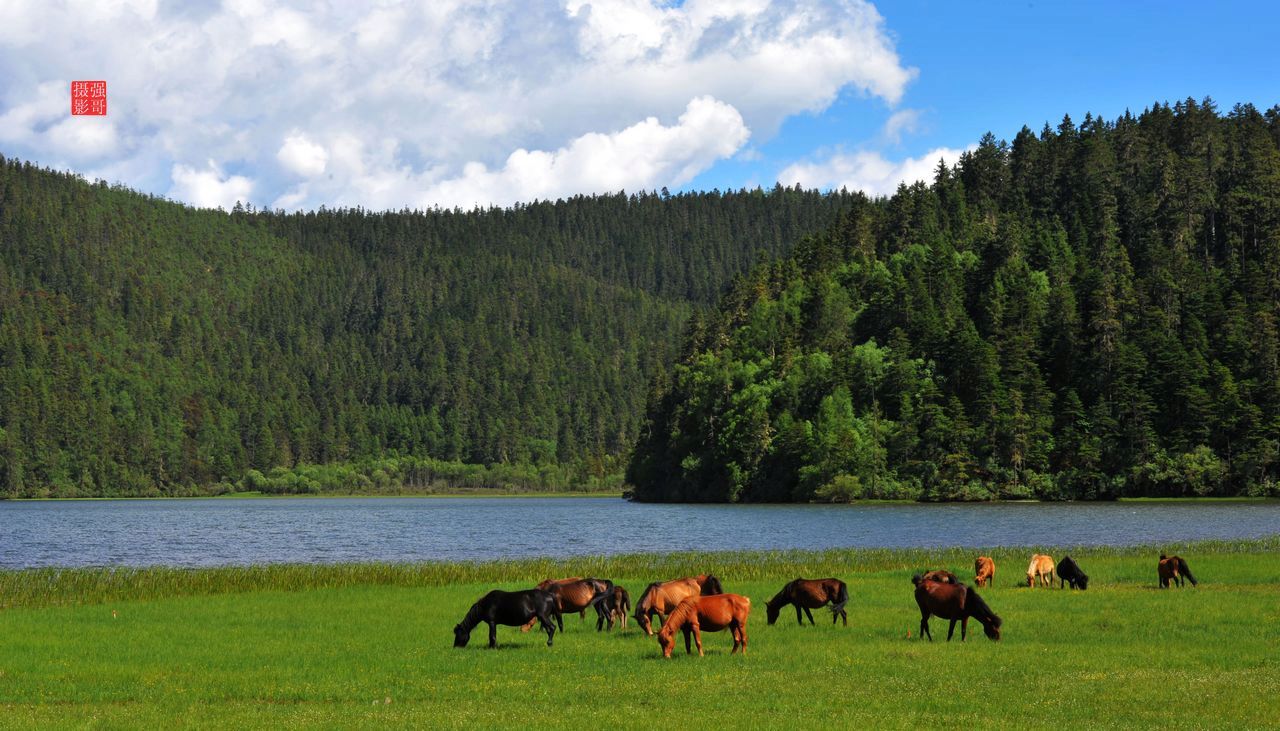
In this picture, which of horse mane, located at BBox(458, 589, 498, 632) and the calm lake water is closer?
horse mane, located at BBox(458, 589, 498, 632)

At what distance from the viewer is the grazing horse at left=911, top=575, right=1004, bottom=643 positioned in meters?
31.0

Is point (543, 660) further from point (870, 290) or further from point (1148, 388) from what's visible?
point (870, 290)

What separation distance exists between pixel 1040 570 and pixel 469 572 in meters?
25.8

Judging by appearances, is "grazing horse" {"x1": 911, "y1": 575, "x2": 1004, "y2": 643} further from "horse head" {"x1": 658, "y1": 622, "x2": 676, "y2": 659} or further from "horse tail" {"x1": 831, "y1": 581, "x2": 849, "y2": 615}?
"horse head" {"x1": 658, "y1": 622, "x2": 676, "y2": 659}

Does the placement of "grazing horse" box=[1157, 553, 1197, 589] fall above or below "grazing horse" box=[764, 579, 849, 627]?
below

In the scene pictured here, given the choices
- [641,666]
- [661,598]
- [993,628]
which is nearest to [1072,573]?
[993,628]

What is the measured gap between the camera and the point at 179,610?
43812 mm

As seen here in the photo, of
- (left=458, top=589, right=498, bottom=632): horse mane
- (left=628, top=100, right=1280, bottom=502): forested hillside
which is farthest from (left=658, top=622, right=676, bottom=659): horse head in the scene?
(left=628, top=100, right=1280, bottom=502): forested hillside

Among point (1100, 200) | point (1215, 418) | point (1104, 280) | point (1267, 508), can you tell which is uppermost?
point (1100, 200)

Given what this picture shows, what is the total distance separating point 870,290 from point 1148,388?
49.0 m

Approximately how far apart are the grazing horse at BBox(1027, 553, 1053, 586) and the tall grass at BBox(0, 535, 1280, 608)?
15.4ft

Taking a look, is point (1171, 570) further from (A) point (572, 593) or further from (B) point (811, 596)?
(A) point (572, 593)

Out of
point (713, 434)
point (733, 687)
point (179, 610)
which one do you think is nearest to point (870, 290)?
point (713, 434)

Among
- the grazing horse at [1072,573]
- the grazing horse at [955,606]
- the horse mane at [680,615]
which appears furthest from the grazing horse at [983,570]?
the horse mane at [680,615]
